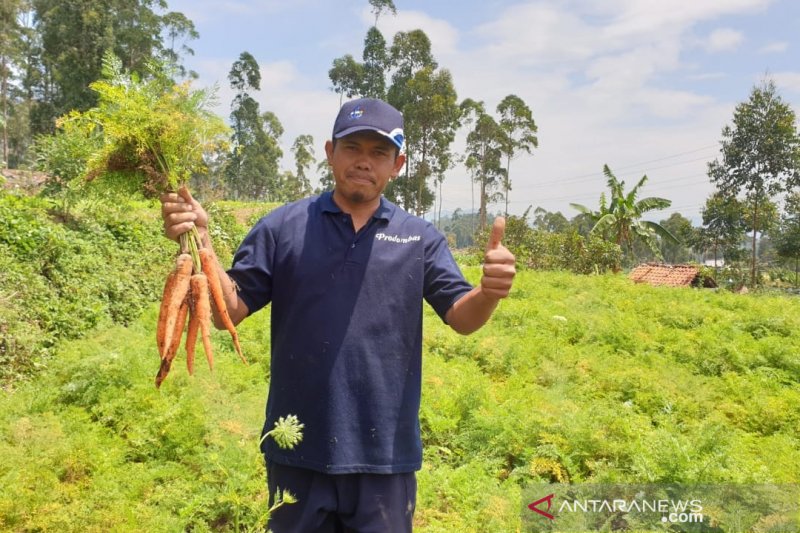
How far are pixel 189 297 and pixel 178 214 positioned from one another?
0.40 metres

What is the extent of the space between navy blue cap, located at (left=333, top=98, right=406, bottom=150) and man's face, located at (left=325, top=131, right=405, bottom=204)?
0.10 ft

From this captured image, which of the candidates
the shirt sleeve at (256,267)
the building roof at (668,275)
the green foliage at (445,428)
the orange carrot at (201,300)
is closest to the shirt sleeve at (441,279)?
the shirt sleeve at (256,267)

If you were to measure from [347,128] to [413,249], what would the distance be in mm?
516

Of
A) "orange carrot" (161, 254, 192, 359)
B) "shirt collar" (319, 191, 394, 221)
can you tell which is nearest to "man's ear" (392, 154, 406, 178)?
"shirt collar" (319, 191, 394, 221)

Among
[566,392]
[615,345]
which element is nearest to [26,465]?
[566,392]

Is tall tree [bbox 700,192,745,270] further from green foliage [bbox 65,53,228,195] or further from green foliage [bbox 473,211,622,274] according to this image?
green foliage [bbox 65,53,228,195]

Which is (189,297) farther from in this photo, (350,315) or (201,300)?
(350,315)

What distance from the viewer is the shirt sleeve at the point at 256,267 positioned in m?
1.91

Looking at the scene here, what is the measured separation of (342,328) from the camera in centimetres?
183

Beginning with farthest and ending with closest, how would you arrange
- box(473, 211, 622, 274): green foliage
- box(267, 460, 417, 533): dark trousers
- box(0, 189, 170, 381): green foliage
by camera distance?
box(473, 211, 622, 274): green foliage < box(0, 189, 170, 381): green foliage < box(267, 460, 417, 533): dark trousers

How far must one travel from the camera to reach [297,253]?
1913 millimetres

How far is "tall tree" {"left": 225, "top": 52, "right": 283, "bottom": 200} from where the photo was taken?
126 feet

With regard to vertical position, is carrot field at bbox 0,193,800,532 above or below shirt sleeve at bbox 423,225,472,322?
below

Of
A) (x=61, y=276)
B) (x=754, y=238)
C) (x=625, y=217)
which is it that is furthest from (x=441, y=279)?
(x=754, y=238)
